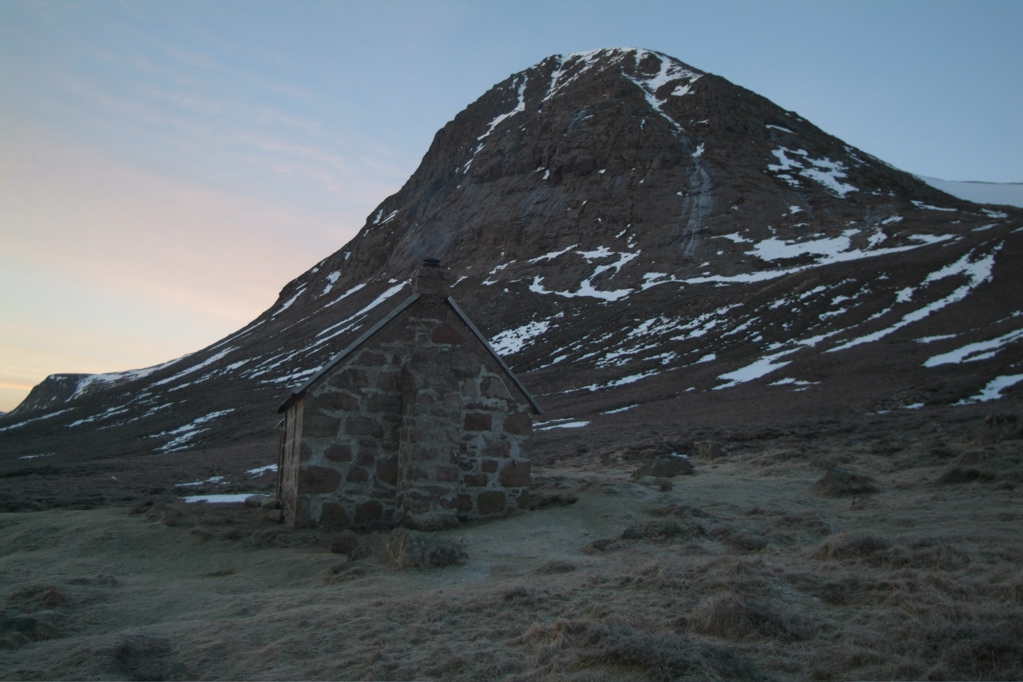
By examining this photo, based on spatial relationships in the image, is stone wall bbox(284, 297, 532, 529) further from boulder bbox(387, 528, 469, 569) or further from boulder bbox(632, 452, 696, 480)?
boulder bbox(632, 452, 696, 480)

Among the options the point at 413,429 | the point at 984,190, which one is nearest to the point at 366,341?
the point at 413,429

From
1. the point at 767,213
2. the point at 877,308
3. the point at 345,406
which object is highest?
the point at 767,213

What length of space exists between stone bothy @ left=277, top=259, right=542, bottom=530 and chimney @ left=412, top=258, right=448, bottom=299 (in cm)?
2

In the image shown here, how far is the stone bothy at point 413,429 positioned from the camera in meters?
12.0

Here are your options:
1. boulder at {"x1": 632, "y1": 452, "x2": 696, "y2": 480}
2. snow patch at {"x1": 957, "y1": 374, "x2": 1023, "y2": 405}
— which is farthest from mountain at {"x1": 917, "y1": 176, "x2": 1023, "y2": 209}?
boulder at {"x1": 632, "y1": 452, "x2": 696, "y2": 480}

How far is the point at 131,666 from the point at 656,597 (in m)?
4.35

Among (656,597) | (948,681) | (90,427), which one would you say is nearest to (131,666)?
(656,597)

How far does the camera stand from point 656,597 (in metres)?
6.93

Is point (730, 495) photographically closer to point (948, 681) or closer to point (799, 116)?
point (948, 681)

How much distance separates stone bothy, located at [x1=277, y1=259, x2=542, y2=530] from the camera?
12039mm

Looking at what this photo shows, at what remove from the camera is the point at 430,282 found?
1339 cm

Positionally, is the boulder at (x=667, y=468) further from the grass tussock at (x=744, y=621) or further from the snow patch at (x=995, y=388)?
the snow patch at (x=995, y=388)

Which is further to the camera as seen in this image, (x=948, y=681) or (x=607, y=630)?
(x=607, y=630)

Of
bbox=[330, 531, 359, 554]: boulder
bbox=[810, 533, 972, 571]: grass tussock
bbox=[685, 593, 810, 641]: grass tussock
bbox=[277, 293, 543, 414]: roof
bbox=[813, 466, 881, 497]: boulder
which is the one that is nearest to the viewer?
bbox=[685, 593, 810, 641]: grass tussock
